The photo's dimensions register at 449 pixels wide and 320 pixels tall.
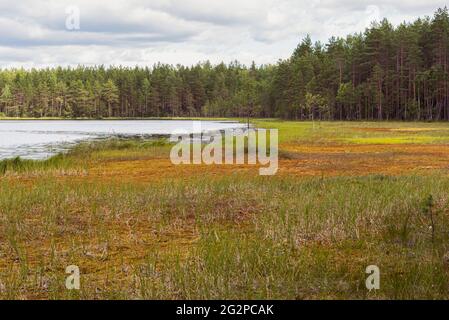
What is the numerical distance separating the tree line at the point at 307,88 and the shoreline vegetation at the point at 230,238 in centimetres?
7398

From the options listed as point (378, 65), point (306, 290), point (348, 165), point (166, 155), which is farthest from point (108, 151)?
point (378, 65)

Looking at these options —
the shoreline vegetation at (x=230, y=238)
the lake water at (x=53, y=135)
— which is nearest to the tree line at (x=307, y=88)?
the lake water at (x=53, y=135)

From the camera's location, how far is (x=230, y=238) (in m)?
10.3

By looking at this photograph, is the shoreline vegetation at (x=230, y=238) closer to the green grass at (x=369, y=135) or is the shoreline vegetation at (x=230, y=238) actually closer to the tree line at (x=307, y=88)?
the green grass at (x=369, y=135)

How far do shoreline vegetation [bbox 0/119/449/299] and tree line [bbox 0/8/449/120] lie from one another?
7398 centimetres

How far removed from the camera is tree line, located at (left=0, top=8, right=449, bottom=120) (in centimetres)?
8831

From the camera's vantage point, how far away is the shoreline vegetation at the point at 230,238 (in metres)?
7.39

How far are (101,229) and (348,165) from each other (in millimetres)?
17401

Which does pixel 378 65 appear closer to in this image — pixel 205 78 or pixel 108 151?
pixel 108 151

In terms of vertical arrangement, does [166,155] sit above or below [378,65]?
below

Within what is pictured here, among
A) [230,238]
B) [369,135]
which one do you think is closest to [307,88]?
[369,135]

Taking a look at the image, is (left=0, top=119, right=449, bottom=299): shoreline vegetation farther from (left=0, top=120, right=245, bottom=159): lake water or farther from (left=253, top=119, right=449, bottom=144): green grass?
(left=253, top=119, right=449, bottom=144): green grass

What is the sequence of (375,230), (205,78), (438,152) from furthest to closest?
1. (205,78)
2. (438,152)
3. (375,230)
